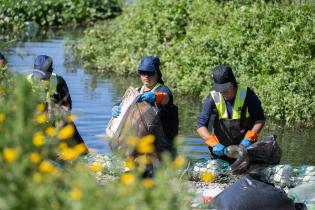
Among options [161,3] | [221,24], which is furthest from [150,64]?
[161,3]

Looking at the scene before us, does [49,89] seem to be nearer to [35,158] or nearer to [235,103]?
[235,103]

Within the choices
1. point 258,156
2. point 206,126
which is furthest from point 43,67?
point 258,156

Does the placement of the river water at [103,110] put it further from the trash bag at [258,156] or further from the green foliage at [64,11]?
the green foliage at [64,11]

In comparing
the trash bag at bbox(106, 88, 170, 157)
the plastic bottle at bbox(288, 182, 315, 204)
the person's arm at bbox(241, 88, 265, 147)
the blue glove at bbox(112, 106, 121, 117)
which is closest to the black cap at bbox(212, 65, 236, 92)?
the person's arm at bbox(241, 88, 265, 147)

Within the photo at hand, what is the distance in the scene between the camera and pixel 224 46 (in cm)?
1859

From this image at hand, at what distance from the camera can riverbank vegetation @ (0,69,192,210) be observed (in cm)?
445

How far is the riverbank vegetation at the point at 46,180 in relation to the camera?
4.45m

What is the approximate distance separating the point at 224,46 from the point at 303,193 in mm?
9213

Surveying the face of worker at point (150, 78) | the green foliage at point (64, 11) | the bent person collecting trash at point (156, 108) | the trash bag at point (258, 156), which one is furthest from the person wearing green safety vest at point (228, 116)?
the green foliage at point (64, 11)

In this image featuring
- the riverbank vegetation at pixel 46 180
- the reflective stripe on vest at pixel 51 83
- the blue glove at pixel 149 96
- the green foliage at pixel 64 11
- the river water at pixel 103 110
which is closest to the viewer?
the riverbank vegetation at pixel 46 180

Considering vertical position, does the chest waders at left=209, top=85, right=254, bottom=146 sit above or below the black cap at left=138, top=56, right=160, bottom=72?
below

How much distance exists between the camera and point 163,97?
984 cm

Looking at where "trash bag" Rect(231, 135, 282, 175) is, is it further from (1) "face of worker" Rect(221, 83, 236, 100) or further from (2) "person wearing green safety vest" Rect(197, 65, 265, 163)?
(1) "face of worker" Rect(221, 83, 236, 100)

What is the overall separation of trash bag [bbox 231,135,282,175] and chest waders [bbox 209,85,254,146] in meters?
0.54
